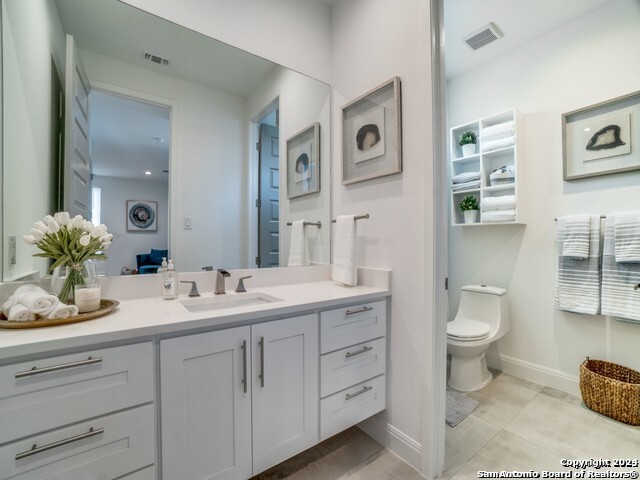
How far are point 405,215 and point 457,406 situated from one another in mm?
1415

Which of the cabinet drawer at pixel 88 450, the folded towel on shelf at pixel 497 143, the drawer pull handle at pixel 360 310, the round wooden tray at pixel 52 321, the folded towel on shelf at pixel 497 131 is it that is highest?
the folded towel on shelf at pixel 497 131

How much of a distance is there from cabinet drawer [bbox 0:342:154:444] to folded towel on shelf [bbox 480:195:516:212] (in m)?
2.50

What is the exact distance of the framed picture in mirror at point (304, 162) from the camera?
6.32 feet

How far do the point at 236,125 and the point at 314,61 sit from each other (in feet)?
2.50

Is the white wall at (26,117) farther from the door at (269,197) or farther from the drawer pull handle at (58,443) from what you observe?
the door at (269,197)

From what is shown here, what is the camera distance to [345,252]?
171 cm

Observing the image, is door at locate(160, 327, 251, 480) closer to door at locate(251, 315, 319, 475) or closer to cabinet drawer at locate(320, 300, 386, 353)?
door at locate(251, 315, 319, 475)

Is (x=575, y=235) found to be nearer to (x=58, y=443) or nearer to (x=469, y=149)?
(x=469, y=149)

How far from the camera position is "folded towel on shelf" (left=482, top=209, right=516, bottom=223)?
2.24m

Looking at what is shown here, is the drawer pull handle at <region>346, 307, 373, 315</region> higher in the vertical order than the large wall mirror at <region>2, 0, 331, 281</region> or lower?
lower

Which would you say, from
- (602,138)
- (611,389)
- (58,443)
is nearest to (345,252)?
(58,443)

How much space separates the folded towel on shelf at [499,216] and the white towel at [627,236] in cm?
57

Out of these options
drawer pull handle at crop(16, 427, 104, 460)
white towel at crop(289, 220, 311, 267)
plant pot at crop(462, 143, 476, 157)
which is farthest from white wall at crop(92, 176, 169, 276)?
plant pot at crop(462, 143, 476, 157)

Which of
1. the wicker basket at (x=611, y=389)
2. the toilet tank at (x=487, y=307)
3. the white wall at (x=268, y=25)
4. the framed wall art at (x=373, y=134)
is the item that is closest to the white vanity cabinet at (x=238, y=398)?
the framed wall art at (x=373, y=134)
